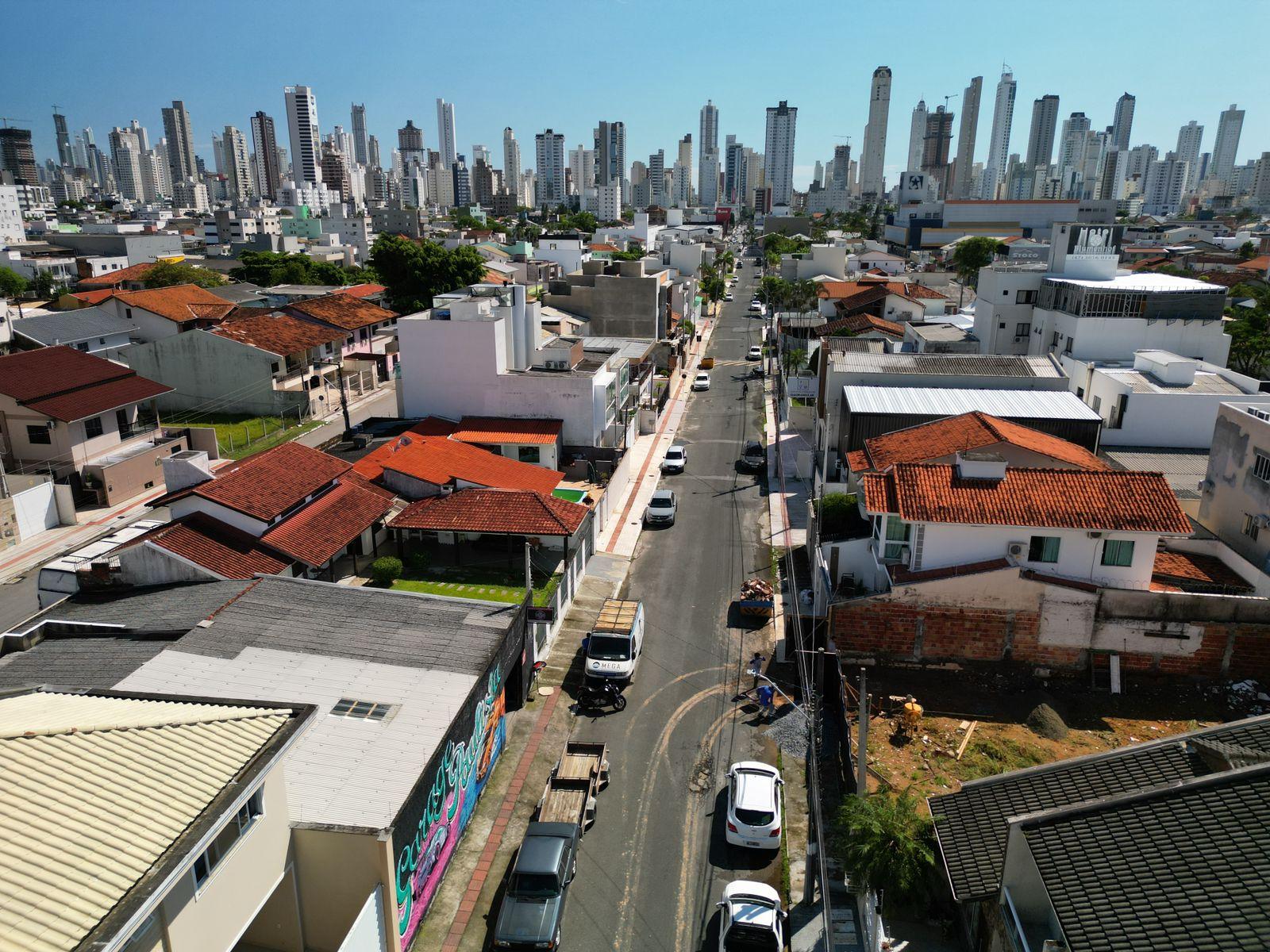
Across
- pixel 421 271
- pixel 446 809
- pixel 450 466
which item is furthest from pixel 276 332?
pixel 446 809

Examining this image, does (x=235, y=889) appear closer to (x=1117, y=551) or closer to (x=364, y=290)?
(x=1117, y=551)

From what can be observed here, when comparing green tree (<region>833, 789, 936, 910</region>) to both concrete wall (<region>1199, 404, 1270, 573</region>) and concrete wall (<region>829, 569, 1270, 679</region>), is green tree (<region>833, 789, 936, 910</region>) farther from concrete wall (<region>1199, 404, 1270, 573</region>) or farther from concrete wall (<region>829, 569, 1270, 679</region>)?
concrete wall (<region>1199, 404, 1270, 573</region>)

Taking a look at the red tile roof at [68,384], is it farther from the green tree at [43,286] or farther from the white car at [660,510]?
the green tree at [43,286]

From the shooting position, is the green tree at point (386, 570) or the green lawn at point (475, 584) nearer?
the green lawn at point (475, 584)

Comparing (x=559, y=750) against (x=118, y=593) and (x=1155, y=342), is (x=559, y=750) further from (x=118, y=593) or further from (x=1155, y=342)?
(x=1155, y=342)

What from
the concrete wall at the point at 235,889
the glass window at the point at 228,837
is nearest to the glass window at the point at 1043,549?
the concrete wall at the point at 235,889
